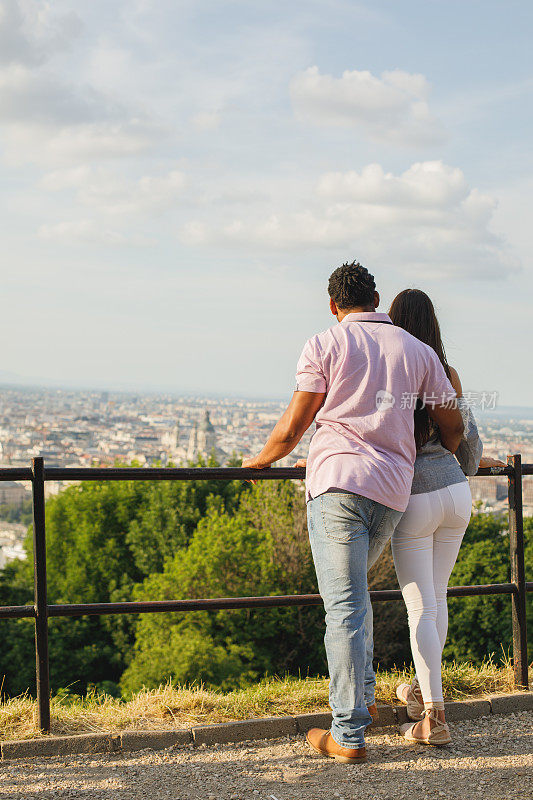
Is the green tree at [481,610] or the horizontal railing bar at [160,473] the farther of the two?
the green tree at [481,610]

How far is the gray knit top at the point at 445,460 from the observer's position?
3.02m

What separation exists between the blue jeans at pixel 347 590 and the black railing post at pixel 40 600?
1.17 m

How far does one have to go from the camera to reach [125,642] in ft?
107

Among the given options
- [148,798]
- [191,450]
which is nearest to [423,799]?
[148,798]

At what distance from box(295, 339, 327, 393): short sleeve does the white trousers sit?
596 mm

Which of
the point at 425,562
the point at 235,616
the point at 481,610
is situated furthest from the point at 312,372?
the point at 481,610

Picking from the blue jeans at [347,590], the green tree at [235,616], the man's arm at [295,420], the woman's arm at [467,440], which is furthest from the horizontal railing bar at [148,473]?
the green tree at [235,616]

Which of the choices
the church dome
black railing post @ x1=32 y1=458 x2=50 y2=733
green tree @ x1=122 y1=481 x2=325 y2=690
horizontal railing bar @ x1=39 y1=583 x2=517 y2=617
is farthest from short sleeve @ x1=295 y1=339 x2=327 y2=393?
the church dome

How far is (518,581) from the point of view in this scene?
3703mm

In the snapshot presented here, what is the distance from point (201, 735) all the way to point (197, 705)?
31 cm

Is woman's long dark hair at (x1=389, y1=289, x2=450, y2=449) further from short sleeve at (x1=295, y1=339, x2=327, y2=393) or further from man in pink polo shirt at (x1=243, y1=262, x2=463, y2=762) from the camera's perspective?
short sleeve at (x1=295, y1=339, x2=327, y2=393)

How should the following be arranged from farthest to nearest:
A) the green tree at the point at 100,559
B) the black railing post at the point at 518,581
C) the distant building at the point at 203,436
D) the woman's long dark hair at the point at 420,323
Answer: the distant building at the point at 203,436, the green tree at the point at 100,559, the black railing post at the point at 518,581, the woman's long dark hair at the point at 420,323

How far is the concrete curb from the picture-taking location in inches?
118

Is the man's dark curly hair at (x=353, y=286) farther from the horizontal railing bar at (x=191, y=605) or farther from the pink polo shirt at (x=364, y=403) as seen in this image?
the horizontal railing bar at (x=191, y=605)
